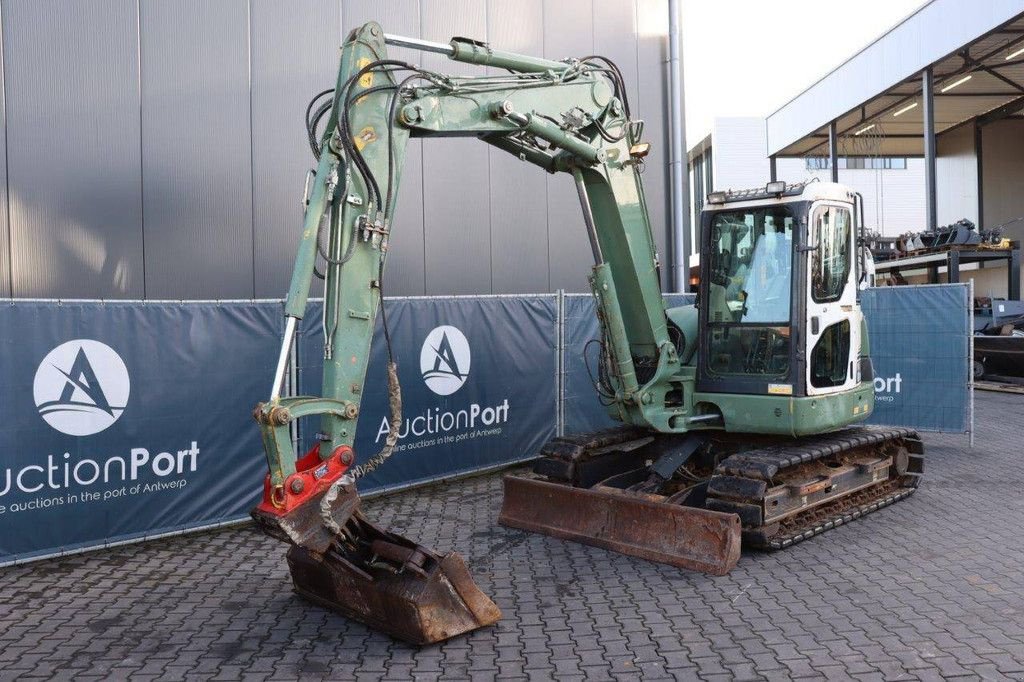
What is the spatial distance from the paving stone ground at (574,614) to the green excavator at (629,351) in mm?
267

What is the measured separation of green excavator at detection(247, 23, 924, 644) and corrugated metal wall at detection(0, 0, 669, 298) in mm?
3428

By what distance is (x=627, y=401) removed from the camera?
788 centimetres

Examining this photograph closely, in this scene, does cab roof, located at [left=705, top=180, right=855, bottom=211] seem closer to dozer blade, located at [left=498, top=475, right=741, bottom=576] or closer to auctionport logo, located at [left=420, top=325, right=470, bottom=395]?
dozer blade, located at [left=498, top=475, right=741, bottom=576]

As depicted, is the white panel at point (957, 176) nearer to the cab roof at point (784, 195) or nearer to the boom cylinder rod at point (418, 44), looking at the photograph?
the cab roof at point (784, 195)

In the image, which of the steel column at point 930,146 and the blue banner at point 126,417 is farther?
the steel column at point 930,146

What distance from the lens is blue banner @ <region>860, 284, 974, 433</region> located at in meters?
11.6

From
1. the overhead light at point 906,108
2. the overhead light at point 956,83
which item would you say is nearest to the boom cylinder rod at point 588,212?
the overhead light at point 956,83

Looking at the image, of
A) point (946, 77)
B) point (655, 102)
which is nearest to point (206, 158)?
point (655, 102)

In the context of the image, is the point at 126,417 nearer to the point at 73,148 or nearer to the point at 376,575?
the point at 376,575

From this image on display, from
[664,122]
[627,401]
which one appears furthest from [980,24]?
[627,401]

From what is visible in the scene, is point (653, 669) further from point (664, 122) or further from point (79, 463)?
point (664, 122)

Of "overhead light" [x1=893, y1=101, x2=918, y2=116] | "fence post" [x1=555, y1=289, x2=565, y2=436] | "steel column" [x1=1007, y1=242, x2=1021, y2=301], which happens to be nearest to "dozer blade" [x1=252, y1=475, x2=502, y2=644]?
"fence post" [x1=555, y1=289, x2=565, y2=436]

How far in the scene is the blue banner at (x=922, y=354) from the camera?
11.6 m

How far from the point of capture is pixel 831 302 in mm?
A: 7750
